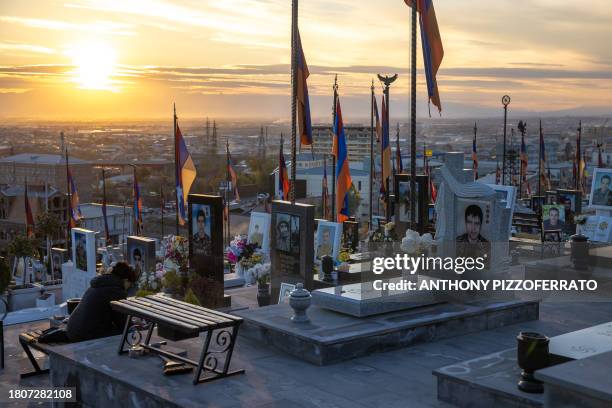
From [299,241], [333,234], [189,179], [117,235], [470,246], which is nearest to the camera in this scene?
A: [470,246]

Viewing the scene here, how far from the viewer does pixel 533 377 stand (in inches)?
261

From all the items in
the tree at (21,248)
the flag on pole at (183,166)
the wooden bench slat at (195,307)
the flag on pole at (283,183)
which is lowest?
the tree at (21,248)

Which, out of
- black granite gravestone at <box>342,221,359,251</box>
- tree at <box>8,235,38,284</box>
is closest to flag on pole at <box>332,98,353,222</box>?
black granite gravestone at <box>342,221,359,251</box>

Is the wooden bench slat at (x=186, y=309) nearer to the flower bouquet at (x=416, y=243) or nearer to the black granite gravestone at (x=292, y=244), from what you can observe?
the flower bouquet at (x=416, y=243)

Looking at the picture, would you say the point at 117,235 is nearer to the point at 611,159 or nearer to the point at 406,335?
the point at 611,159

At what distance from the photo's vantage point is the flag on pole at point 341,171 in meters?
21.3

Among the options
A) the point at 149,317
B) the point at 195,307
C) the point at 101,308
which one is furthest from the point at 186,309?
the point at 101,308

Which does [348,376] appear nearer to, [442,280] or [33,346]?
[442,280]

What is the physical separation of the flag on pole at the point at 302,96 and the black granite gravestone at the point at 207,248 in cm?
377

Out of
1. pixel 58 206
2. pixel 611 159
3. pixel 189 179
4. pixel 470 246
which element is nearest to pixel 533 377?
pixel 470 246

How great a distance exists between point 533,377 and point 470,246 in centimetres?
430

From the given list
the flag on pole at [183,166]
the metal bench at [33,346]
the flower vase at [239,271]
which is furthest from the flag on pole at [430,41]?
the flag on pole at [183,166]

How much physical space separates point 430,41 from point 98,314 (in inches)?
258

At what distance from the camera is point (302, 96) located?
51.6ft
